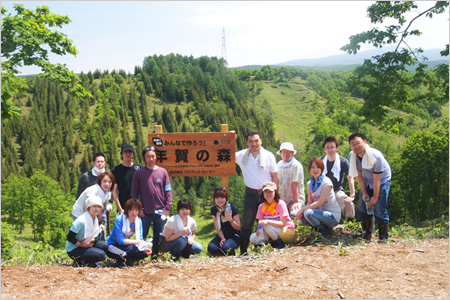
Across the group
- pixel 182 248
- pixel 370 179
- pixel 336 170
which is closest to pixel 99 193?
pixel 182 248

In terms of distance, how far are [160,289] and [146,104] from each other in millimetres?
111721

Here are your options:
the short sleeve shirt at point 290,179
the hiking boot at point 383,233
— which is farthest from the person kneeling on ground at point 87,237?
the hiking boot at point 383,233

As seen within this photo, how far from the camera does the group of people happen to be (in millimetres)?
5012

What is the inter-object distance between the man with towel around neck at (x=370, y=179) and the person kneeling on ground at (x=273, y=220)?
43.7 inches

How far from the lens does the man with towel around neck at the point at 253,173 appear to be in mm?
5496

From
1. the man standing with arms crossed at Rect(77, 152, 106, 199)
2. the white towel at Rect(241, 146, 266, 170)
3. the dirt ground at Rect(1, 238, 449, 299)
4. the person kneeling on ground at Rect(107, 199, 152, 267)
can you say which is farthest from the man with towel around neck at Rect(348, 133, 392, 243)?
the man standing with arms crossed at Rect(77, 152, 106, 199)

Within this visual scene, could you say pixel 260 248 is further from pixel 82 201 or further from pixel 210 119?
pixel 210 119

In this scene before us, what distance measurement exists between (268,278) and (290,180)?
194 centimetres

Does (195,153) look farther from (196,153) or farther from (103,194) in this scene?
(103,194)

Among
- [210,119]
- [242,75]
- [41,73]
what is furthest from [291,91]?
[41,73]

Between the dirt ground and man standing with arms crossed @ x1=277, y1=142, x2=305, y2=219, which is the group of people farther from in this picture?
the dirt ground

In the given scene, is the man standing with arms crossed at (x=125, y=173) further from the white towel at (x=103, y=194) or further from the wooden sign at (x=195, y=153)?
the wooden sign at (x=195, y=153)

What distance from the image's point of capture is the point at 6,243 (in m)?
7.59

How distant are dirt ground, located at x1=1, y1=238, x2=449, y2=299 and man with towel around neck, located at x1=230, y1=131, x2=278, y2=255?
0.80 meters
